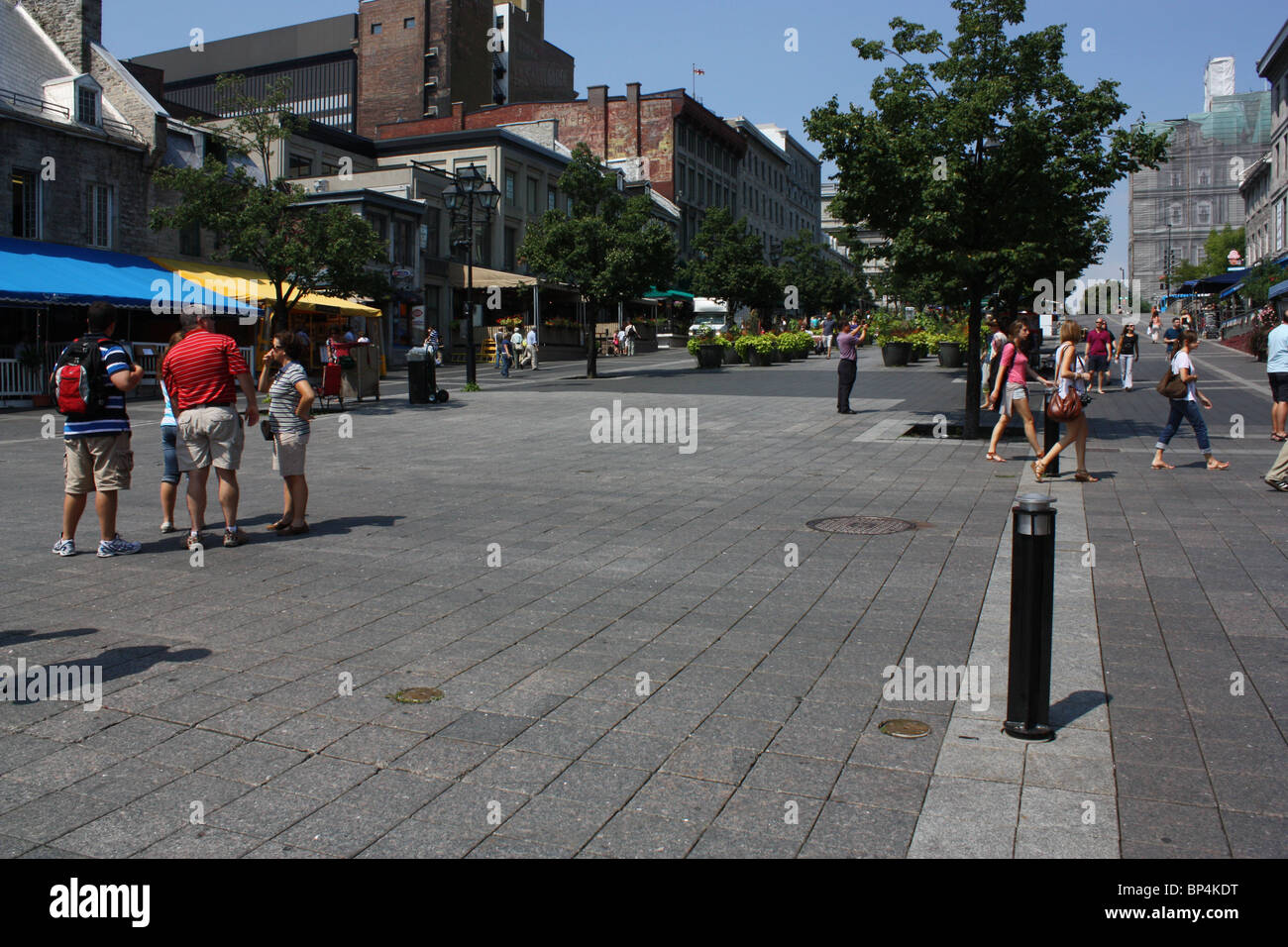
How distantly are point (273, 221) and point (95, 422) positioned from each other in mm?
16061

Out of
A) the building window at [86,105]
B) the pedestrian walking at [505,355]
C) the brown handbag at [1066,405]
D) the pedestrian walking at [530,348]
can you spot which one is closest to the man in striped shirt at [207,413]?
the brown handbag at [1066,405]

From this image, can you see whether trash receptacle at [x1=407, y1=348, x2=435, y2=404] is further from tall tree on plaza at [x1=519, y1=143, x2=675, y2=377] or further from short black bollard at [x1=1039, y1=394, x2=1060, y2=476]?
short black bollard at [x1=1039, y1=394, x2=1060, y2=476]

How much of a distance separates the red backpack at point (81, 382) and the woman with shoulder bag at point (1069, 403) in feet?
28.8

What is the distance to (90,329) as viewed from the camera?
7.71 m

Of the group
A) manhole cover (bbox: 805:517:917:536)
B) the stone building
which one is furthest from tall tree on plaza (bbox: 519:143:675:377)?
the stone building

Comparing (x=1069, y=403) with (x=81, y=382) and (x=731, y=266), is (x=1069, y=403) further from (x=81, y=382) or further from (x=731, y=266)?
(x=731, y=266)

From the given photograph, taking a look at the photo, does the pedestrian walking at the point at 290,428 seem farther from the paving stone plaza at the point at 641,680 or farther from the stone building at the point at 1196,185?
the stone building at the point at 1196,185

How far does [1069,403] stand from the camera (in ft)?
37.0

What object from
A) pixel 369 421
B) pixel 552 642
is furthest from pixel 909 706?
pixel 369 421

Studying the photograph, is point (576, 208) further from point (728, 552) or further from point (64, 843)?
point (64, 843)

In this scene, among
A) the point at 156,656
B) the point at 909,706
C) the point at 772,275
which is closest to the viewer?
the point at 909,706

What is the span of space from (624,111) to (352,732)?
7276 centimetres

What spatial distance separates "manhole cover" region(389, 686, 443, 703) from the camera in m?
4.60

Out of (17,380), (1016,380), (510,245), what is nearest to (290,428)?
(1016,380)
